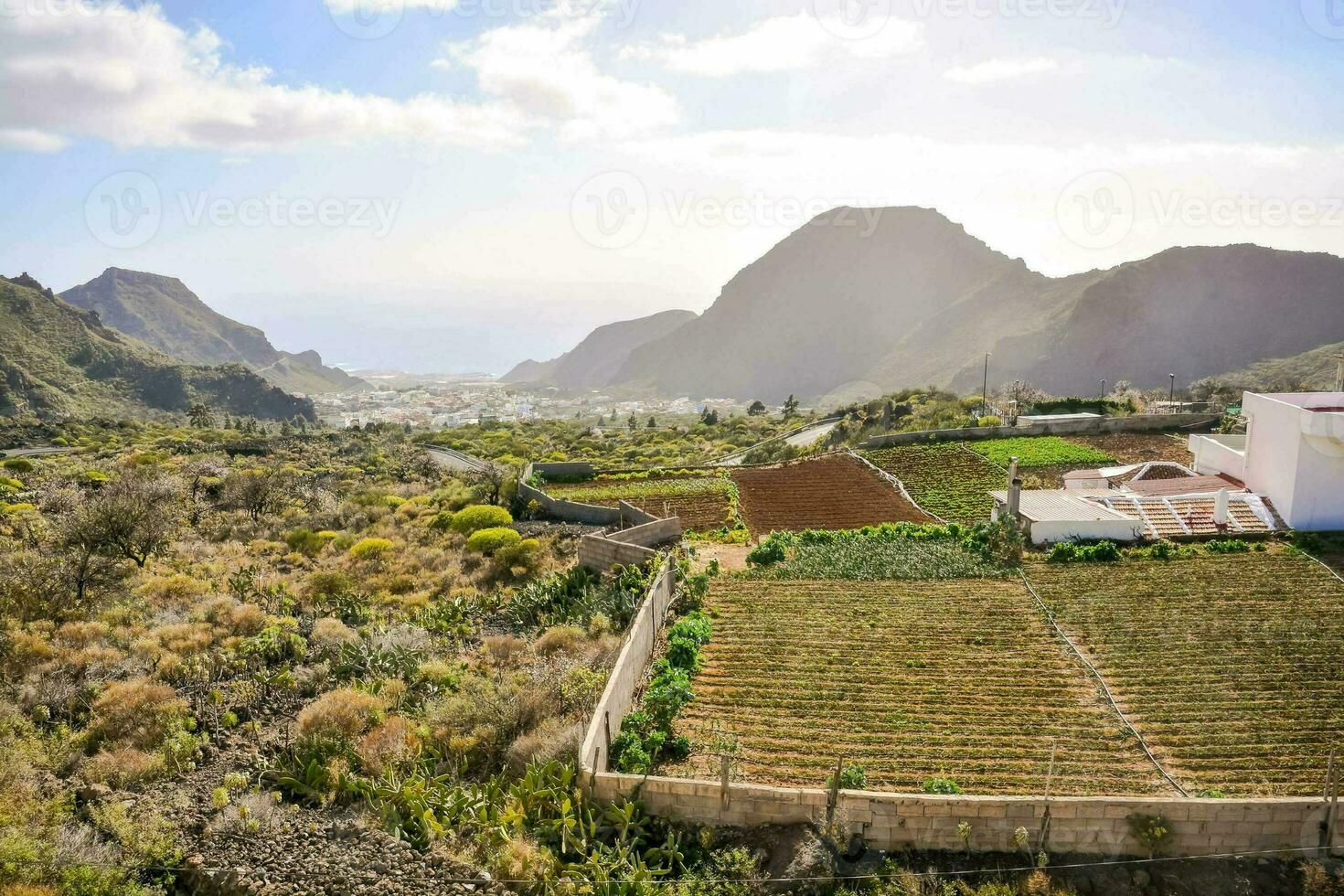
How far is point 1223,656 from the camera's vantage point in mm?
14969

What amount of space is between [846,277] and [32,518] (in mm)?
185902

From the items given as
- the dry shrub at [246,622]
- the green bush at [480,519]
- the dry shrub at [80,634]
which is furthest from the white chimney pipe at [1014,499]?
the dry shrub at [80,634]

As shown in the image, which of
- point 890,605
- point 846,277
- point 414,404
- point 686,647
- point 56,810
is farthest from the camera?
point 846,277

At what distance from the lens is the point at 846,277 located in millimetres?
193125

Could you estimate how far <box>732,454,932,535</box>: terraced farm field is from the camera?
26.3 m

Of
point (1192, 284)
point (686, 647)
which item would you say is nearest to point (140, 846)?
point (686, 647)

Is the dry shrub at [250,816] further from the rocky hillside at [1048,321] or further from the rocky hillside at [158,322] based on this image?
the rocky hillside at [158,322]

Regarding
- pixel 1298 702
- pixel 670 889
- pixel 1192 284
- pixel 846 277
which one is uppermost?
pixel 846 277

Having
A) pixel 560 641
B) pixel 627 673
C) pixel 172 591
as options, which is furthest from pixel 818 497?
pixel 172 591

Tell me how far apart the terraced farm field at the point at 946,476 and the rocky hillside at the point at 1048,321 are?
70.7 metres

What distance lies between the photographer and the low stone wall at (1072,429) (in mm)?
37656

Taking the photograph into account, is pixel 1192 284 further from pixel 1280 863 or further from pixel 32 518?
pixel 32 518

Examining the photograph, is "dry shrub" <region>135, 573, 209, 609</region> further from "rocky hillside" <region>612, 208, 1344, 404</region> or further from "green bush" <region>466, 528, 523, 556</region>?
"rocky hillside" <region>612, 208, 1344, 404</region>

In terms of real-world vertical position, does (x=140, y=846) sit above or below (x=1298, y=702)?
below
